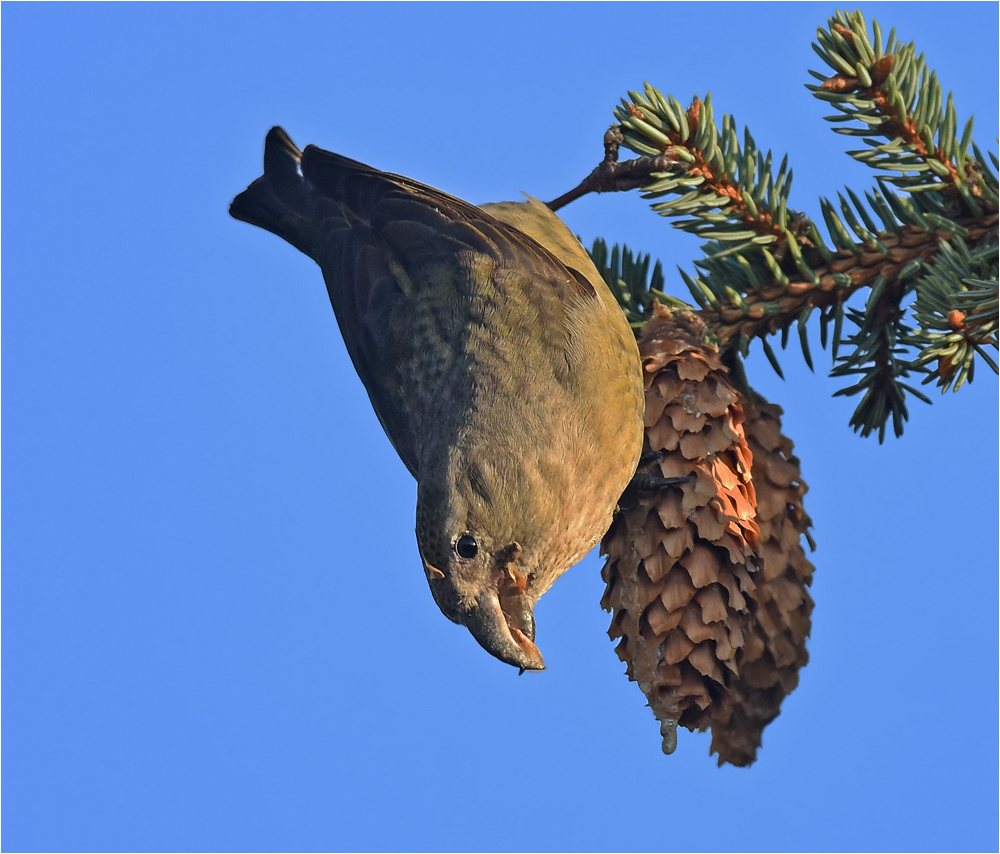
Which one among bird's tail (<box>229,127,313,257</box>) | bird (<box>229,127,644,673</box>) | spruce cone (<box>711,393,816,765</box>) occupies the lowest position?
spruce cone (<box>711,393,816,765</box>)

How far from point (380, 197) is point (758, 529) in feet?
Answer: 6.56

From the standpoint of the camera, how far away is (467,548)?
9.81 feet

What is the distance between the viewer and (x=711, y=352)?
10.1 feet

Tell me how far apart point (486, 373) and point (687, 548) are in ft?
2.91

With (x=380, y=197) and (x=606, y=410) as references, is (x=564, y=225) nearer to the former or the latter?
(x=380, y=197)

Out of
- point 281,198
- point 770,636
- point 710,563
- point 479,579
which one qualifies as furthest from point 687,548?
point 281,198

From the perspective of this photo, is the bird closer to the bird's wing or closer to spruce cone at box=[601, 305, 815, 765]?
the bird's wing

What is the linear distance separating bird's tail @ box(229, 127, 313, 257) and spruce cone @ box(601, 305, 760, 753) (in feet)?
6.80

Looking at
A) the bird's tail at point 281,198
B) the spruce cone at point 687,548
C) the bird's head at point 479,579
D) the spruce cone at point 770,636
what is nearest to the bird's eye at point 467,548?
the bird's head at point 479,579

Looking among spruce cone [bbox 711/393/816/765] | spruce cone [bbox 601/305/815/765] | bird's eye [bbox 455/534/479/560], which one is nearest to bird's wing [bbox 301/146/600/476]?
bird's eye [bbox 455/534/479/560]

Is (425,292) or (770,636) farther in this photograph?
(425,292)

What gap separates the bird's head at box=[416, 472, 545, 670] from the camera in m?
2.88

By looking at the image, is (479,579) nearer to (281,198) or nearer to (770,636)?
(770,636)

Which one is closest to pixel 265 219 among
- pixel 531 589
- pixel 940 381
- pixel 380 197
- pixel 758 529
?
pixel 380 197
